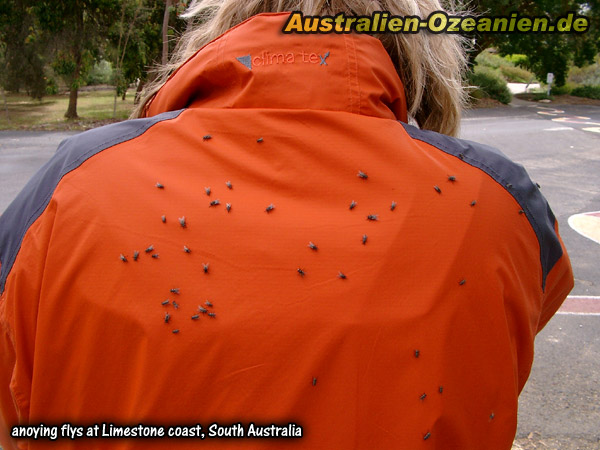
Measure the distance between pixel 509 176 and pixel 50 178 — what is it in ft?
2.94

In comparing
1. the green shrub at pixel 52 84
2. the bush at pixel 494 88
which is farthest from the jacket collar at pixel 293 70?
the green shrub at pixel 52 84

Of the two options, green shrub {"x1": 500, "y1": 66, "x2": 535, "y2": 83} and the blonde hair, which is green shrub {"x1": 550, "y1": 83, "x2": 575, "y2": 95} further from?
the blonde hair

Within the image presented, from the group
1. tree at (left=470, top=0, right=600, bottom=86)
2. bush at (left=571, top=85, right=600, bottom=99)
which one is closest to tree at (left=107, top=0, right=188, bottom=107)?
tree at (left=470, top=0, right=600, bottom=86)

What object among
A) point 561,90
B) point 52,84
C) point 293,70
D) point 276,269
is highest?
point 293,70

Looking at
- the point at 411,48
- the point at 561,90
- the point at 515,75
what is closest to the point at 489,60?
the point at 515,75

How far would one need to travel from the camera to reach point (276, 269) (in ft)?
3.37

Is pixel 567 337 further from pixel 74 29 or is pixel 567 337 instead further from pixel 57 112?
pixel 57 112

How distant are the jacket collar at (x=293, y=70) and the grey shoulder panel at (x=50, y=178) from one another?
0.13m

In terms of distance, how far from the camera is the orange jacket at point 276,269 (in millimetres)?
1023

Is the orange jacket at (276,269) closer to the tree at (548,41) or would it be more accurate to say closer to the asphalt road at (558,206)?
the asphalt road at (558,206)

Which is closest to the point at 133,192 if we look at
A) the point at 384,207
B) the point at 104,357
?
the point at 104,357

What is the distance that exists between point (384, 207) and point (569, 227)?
715cm

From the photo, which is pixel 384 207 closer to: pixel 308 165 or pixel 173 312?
pixel 308 165

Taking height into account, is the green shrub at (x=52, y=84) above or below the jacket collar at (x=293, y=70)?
below
